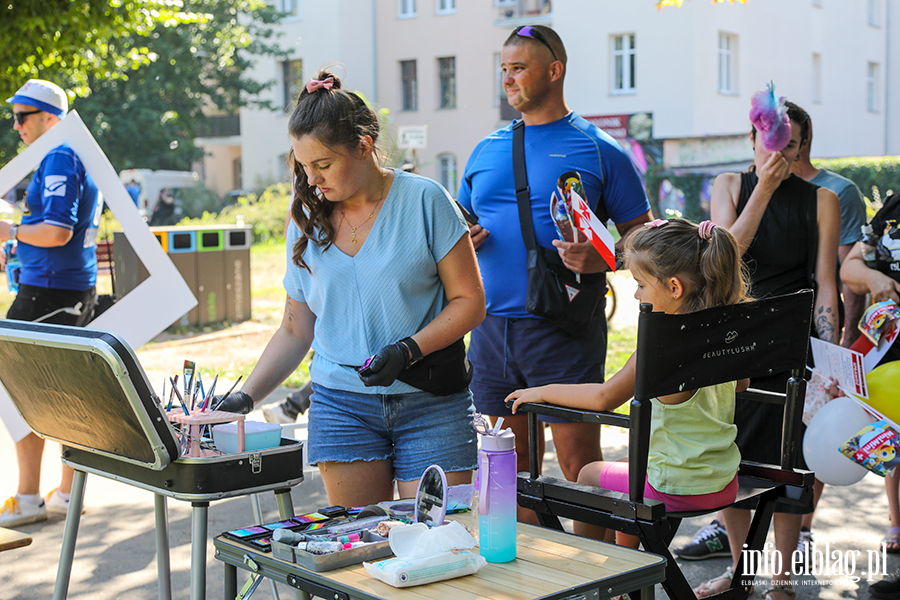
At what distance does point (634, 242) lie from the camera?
101 inches

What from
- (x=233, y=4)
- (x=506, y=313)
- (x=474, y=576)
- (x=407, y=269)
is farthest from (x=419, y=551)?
(x=233, y=4)

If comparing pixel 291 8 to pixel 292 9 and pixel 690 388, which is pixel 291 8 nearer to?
pixel 292 9

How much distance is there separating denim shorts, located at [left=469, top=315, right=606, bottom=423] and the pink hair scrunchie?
3.89ft

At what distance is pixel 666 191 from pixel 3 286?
1595cm

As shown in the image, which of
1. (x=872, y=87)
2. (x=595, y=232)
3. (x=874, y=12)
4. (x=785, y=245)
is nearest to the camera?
(x=595, y=232)

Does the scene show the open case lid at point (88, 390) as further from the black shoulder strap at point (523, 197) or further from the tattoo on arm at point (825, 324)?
the tattoo on arm at point (825, 324)

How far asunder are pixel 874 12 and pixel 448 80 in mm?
14696

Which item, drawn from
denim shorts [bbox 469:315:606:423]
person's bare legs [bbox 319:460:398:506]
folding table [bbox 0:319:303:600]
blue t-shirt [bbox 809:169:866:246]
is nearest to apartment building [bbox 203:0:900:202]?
blue t-shirt [bbox 809:169:866:246]

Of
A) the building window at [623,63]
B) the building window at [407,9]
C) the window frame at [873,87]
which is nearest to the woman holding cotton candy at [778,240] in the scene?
the building window at [623,63]

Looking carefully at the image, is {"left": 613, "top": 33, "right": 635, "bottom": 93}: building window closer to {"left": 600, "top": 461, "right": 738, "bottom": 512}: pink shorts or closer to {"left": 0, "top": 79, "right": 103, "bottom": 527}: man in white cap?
{"left": 0, "top": 79, "right": 103, "bottom": 527}: man in white cap

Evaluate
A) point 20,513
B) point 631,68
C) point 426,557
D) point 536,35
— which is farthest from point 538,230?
point 631,68

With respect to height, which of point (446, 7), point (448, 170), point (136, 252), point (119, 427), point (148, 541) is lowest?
point (148, 541)

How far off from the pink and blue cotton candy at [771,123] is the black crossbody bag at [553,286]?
26.9 inches

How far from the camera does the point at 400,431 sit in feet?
8.42
